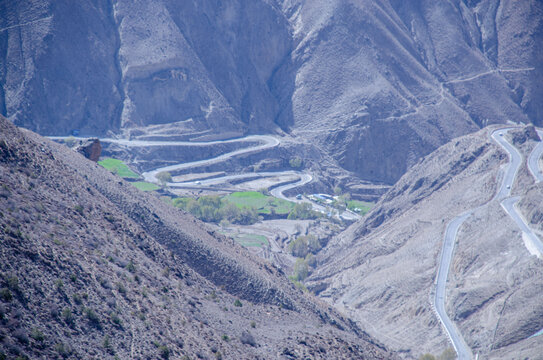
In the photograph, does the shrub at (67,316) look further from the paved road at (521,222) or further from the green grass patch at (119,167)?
the green grass patch at (119,167)

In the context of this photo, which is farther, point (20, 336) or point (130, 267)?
point (130, 267)

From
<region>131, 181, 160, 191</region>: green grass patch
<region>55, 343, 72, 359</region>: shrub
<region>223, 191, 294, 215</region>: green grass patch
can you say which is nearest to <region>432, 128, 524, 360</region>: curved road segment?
<region>55, 343, 72, 359</region>: shrub

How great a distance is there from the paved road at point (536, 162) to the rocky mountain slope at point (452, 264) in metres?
0.70

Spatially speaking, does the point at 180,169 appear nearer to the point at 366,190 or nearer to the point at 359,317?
the point at 366,190

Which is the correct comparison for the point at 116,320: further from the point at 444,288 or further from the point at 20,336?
the point at 444,288

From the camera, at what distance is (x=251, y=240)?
66.1 metres

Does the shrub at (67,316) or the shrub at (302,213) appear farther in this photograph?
the shrub at (302,213)

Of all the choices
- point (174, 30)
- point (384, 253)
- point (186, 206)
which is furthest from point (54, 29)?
point (384, 253)

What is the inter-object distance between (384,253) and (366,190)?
40824 mm

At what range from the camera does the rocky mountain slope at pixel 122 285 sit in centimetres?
1714

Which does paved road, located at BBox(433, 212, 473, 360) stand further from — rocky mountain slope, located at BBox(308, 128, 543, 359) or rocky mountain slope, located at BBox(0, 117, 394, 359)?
rocky mountain slope, located at BBox(0, 117, 394, 359)

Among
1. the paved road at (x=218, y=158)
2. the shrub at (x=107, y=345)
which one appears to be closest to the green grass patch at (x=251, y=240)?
the paved road at (x=218, y=158)

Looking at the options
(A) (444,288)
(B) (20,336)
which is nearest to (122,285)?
(B) (20,336)

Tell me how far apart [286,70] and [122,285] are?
310ft
